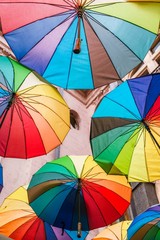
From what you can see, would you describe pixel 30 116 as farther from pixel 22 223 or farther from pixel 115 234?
pixel 115 234

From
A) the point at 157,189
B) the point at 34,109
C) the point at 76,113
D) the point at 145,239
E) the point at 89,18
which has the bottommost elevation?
the point at 145,239

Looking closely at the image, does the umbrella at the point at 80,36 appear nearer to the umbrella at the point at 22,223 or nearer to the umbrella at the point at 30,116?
the umbrella at the point at 30,116

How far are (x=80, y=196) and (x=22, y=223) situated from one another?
4.49ft

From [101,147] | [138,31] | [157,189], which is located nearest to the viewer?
[138,31]

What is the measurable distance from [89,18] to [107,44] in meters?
0.50

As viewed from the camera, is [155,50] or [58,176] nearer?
[58,176]

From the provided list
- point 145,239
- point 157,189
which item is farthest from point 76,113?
point 145,239

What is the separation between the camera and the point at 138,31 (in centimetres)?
443

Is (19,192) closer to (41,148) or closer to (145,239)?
(41,148)

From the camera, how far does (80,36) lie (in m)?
4.61

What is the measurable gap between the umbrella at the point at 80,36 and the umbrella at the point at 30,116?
2.36ft

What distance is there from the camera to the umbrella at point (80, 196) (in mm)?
5965

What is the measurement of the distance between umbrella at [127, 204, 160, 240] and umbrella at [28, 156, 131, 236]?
632 millimetres

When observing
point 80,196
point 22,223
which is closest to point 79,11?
point 80,196
